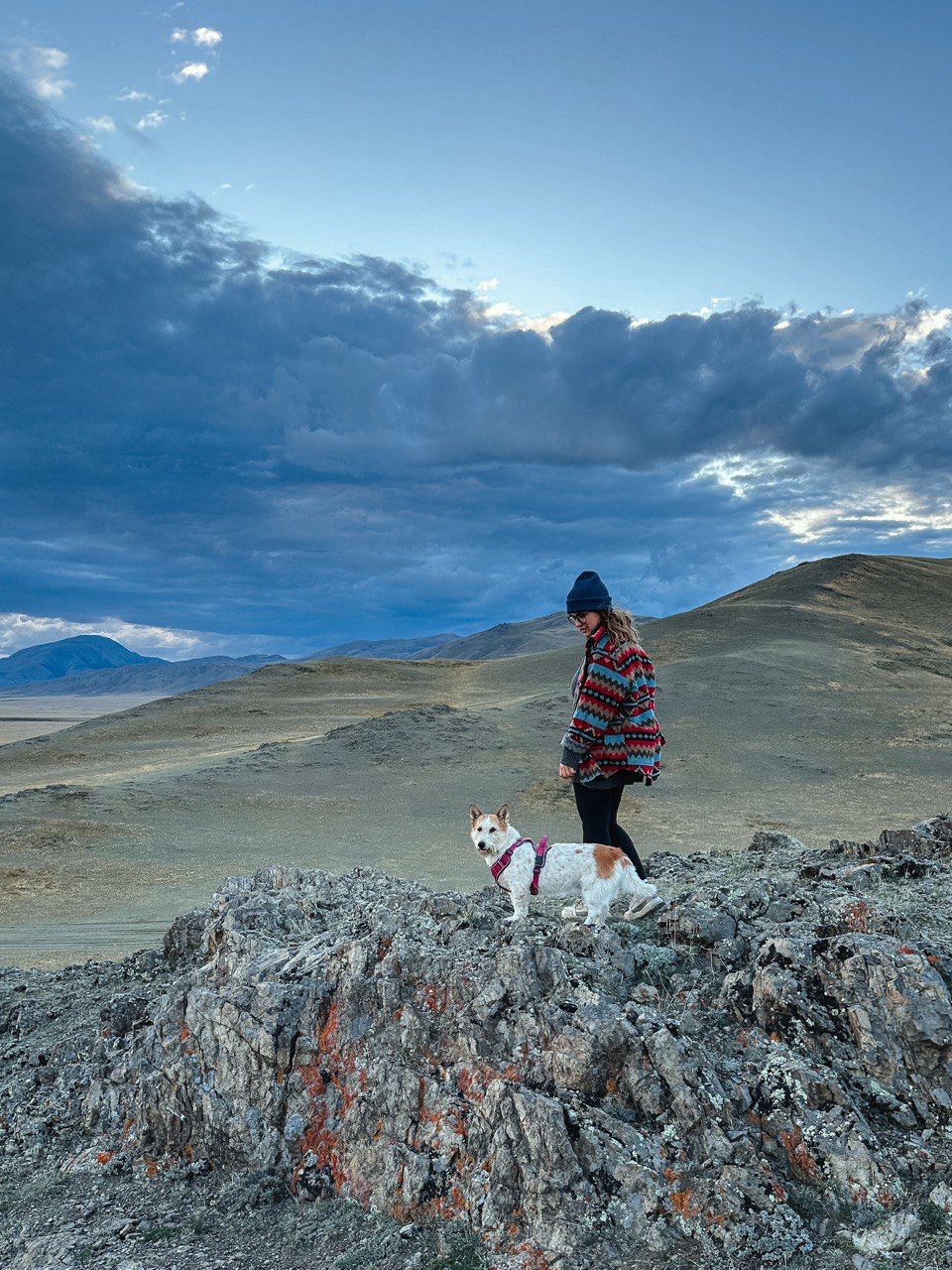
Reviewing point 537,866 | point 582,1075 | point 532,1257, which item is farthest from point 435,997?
point 532,1257

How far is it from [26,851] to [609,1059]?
1725 cm

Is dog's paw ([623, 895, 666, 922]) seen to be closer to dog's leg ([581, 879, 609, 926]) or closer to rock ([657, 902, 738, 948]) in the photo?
rock ([657, 902, 738, 948])

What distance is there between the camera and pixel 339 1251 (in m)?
4.41

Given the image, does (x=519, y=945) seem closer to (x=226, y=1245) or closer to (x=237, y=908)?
(x=226, y=1245)

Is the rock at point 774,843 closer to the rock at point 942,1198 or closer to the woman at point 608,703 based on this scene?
the woman at point 608,703

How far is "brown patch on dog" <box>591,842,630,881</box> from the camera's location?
5.91 metres

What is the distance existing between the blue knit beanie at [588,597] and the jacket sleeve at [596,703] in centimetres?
42

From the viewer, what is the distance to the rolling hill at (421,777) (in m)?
17.4

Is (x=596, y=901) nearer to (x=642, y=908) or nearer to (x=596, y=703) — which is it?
(x=642, y=908)

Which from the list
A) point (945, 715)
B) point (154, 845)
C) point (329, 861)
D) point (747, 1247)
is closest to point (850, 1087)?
point (747, 1247)

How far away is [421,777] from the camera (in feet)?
83.1

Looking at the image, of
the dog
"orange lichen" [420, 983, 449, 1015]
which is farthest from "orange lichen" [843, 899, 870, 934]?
"orange lichen" [420, 983, 449, 1015]

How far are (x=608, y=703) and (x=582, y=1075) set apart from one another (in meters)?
2.86

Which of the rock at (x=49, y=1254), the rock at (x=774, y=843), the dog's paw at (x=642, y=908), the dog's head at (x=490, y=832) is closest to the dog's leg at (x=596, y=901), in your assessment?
the dog's paw at (x=642, y=908)
